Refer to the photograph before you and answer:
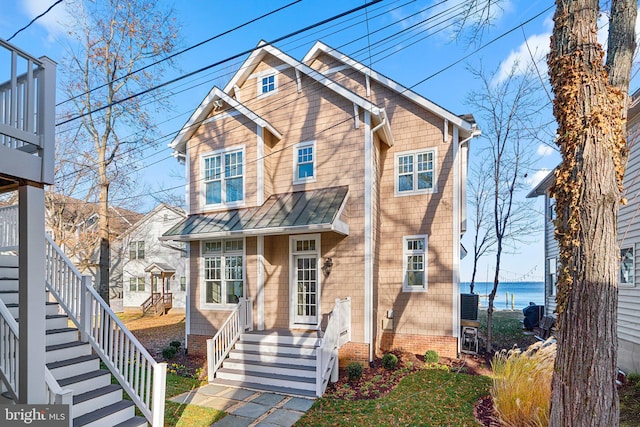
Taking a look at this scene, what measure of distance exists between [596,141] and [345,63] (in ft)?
31.0

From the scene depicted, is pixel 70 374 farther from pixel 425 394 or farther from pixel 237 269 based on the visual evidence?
pixel 425 394

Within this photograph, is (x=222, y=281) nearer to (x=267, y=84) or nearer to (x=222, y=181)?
(x=222, y=181)

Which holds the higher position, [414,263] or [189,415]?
[414,263]

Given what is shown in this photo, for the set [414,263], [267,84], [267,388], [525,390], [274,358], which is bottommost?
[267,388]

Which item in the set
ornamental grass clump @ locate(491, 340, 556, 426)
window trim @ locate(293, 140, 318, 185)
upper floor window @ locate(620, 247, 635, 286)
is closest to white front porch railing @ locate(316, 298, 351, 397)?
ornamental grass clump @ locate(491, 340, 556, 426)

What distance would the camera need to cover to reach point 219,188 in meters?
10.5

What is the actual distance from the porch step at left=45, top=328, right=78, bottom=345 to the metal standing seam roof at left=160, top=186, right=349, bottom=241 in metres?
4.02

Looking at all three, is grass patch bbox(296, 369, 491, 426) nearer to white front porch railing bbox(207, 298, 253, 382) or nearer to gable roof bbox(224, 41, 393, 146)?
white front porch railing bbox(207, 298, 253, 382)

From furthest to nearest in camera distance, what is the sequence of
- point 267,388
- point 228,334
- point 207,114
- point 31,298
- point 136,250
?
point 136,250, point 207,114, point 228,334, point 267,388, point 31,298

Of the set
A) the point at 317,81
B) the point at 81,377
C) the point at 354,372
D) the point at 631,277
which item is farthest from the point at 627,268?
the point at 81,377

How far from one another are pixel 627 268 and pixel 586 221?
303 inches

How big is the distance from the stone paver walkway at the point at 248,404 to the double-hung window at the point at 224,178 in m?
4.97

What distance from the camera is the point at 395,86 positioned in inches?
428

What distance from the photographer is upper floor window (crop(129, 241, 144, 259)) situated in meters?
25.0
